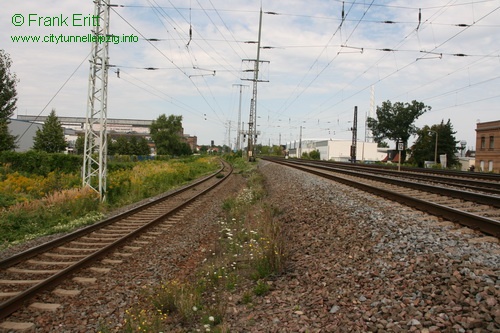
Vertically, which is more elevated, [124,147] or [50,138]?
[50,138]

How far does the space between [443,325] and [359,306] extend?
1032mm

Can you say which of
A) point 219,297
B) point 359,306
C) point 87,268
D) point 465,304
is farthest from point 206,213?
point 465,304

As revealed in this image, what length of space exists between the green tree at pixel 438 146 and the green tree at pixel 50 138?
59704 mm

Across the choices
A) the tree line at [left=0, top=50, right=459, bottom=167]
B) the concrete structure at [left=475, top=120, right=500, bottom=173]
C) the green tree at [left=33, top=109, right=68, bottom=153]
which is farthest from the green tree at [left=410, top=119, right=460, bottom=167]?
the green tree at [left=33, top=109, right=68, bottom=153]

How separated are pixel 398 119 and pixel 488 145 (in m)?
34.2

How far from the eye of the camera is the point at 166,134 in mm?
98000

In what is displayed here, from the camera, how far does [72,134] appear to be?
117 metres

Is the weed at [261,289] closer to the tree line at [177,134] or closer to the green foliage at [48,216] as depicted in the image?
the green foliage at [48,216]

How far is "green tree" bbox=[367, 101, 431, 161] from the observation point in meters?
90.3

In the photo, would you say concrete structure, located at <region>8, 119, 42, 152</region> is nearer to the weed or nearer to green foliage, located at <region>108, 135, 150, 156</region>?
green foliage, located at <region>108, 135, 150, 156</region>

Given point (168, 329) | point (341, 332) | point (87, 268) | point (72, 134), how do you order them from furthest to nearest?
point (72, 134), point (87, 268), point (168, 329), point (341, 332)

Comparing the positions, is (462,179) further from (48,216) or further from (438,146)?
(438,146)

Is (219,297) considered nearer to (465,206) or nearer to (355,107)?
(465,206)

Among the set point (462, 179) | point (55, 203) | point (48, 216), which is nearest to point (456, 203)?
point (462, 179)
